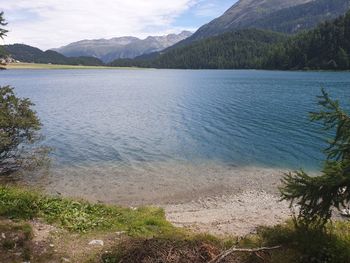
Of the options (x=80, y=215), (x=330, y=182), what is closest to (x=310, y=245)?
(x=330, y=182)

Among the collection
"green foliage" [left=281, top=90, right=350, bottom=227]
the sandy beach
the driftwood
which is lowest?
the sandy beach

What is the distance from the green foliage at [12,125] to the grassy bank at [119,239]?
14867 millimetres

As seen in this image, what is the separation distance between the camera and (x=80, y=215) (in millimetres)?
18328

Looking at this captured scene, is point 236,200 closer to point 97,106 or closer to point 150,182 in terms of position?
point 150,182

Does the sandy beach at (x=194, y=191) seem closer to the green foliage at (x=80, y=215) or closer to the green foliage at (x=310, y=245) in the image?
the green foliage at (x=80, y=215)

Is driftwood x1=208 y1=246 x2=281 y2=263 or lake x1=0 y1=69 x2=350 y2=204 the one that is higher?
driftwood x1=208 y1=246 x2=281 y2=263

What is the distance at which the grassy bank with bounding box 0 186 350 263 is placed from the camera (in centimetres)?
1205

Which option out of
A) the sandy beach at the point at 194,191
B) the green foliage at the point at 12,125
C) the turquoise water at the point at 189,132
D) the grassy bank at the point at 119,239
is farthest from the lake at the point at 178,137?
the grassy bank at the point at 119,239

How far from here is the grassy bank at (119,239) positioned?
12.1 metres

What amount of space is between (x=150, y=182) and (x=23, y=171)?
40.8ft

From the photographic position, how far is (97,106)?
89.7 metres

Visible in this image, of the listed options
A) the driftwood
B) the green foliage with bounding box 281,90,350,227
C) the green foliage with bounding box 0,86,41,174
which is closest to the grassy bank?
the driftwood

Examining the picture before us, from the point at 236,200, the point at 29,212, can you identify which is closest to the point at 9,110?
the point at 29,212

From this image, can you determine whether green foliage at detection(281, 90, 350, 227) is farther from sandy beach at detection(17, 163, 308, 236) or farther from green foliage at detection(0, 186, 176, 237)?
sandy beach at detection(17, 163, 308, 236)
